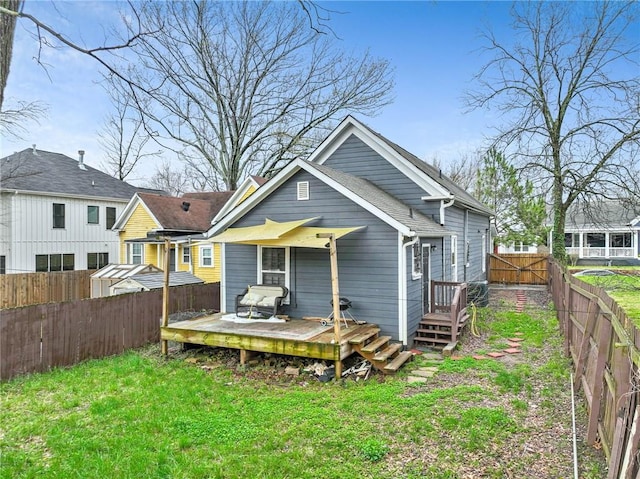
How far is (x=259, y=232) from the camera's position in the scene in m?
9.57

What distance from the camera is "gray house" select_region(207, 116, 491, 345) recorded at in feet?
30.7

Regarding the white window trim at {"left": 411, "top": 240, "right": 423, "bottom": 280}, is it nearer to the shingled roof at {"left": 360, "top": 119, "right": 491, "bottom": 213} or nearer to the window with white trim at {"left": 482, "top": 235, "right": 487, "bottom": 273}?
the shingled roof at {"left": 360, "top": 119, "right": 491, "bottom": 213}

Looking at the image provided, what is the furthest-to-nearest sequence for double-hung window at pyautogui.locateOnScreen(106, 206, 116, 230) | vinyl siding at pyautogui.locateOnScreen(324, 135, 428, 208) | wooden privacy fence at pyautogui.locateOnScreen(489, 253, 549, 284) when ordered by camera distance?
double-hung window at pyautogui.locateOnScreen(106, 206, 116, 230), wooden privacy fence at pyautogui.locateOnScreen(489, 253, 549, 284), vinyl siding at pyautogui.locateOnScreen(324, 135, 428, 208)

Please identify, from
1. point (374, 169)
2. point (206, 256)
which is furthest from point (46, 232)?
point (374, 169)

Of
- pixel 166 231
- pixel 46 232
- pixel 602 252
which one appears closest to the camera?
pixel 166 231

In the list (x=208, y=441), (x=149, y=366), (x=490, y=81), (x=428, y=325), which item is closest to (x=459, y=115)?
(x=490, y=81)

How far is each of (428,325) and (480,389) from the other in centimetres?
338

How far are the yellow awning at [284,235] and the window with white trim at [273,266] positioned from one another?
2.69 ft

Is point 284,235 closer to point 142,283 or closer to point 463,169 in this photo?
point 142,283

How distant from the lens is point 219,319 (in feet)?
34.0

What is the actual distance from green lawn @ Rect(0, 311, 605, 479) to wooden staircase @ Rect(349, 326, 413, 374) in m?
0.30

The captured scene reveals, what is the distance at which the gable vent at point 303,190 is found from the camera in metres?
10.2

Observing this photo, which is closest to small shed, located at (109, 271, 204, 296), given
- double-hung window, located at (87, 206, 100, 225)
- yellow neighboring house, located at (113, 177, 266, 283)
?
yellow neighboring house, located at (113, 177, 266, 283)

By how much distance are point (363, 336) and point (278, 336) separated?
66.8 inches
